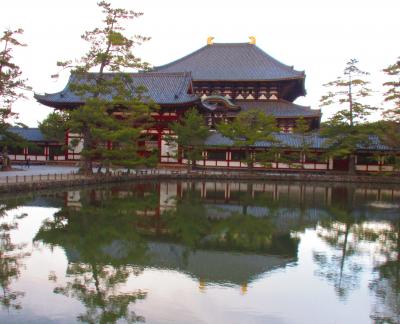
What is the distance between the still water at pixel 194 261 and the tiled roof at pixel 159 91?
19916 millimetres

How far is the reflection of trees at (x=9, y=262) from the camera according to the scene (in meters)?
10.5

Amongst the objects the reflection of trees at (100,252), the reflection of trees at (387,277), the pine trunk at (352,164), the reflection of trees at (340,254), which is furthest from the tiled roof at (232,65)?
the reflection of trees at (387,277)

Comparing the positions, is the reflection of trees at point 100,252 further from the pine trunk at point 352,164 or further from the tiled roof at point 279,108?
the tiled roof at point 279,108

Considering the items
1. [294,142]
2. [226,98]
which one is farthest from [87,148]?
[294,142]

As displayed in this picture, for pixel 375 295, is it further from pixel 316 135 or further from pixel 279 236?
pixel 316 135

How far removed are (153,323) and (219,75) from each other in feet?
153

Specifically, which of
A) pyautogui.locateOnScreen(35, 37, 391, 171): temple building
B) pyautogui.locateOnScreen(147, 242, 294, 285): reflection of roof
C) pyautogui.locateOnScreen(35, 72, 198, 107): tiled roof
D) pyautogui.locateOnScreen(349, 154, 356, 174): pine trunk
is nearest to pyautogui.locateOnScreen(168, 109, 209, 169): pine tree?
pyautogui.locateOnScreen(35, 37, 391, 171): temple building

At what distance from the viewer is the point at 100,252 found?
1503cm

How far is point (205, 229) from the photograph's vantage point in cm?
1941

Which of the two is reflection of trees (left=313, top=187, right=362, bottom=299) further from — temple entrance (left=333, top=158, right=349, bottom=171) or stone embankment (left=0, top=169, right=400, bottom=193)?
temple entrance (left=333, top=158, right=349, bottom=171)

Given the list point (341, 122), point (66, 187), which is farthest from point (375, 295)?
point (341, 122)

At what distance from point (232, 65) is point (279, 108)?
28.2ft

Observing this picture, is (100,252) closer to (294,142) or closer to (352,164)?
(352,164)

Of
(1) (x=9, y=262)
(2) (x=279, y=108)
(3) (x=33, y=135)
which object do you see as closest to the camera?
(1) (x=9, y=262)
